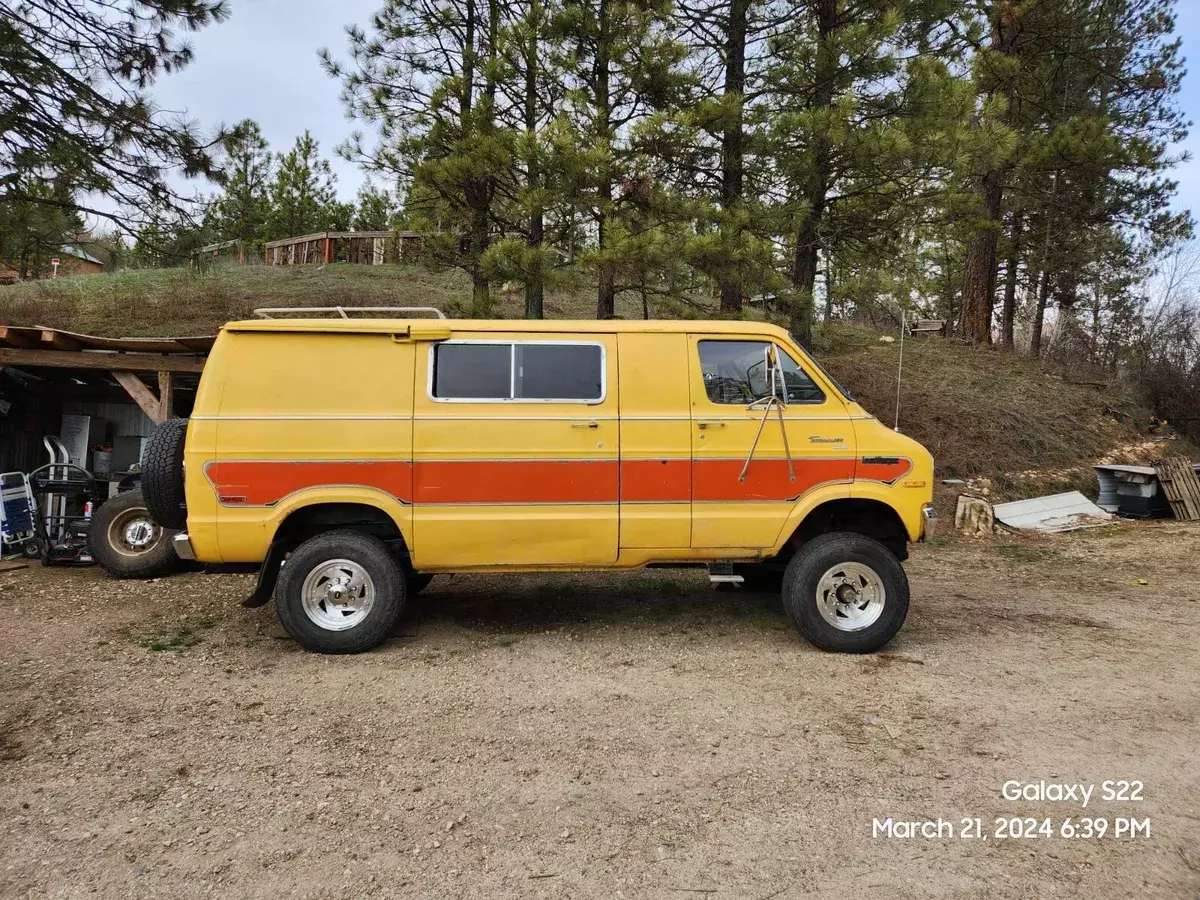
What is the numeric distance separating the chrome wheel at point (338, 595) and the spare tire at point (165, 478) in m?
1.09

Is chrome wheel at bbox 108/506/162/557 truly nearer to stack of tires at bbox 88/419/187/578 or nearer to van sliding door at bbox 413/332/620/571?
stack of tires at bbox 88/419/187/578

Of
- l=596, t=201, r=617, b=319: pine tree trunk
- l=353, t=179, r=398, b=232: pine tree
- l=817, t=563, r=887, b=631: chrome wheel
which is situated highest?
l=353, t=179, r=398, b=232: pine tree

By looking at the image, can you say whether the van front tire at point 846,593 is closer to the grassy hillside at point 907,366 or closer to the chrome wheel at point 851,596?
the chrome wheel at point 851,596

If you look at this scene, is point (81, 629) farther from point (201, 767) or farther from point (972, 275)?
point (972, 275)

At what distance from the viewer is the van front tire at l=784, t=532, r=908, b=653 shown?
518 cm

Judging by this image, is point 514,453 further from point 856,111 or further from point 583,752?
point 856,111

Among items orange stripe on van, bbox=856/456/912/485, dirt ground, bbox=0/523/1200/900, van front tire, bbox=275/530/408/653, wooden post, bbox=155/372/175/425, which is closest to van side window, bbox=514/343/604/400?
van front tire, bbox=275/530/408/653

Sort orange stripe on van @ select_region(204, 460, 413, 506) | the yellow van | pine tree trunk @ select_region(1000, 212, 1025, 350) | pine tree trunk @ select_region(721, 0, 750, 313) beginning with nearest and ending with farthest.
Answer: orange stripe on van @ select_region(204, 460, 413, 506) → the yellow van → pine tree trunk @ select_region(721, 0, 750, 313) → pine tree trunk @ select_region(1000, 212, 1025, 350)

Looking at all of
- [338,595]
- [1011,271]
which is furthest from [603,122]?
[1011,271]

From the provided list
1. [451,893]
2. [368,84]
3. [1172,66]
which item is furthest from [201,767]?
[1172,66]

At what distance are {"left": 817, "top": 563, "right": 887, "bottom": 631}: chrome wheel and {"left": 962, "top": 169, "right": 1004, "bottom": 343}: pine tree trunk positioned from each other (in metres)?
13.9

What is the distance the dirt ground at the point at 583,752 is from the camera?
9.29 feet

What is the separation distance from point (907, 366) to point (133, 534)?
14727 millimetres

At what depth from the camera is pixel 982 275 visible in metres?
17.4
